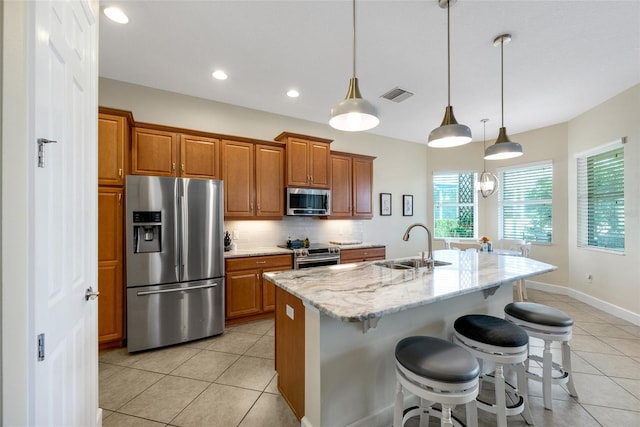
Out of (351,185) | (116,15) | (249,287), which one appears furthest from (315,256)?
(116,15)

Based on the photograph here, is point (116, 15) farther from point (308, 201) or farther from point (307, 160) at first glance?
point (308, 201)

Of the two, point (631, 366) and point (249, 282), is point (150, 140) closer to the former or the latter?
point (249, 282)

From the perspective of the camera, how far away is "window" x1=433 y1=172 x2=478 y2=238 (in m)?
5.83

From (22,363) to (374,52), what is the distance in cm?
313

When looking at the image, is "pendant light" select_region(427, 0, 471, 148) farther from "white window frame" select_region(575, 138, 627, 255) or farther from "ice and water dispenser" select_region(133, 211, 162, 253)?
"white window frame" select_region(575, 138, 627, 255)

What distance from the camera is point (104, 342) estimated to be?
267 cm

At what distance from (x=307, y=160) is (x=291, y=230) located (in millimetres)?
1142

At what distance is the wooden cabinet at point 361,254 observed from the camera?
13.4 feet

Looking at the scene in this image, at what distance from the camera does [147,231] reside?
2725 mm

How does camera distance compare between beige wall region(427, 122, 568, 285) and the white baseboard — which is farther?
beige wall region(427, 122, 568, 285)

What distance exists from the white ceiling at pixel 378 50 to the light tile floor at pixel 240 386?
9.86 ft

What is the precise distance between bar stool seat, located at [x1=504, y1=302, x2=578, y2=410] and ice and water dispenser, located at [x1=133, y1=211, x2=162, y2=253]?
3267 millimetres

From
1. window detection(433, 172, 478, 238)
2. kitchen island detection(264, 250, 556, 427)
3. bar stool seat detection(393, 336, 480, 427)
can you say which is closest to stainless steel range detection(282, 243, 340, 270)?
kitchen island detection(264, 250, 556, 427)

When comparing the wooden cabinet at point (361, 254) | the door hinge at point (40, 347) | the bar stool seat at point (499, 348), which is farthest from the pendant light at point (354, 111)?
the wooden cabinet at point (361, 254)
